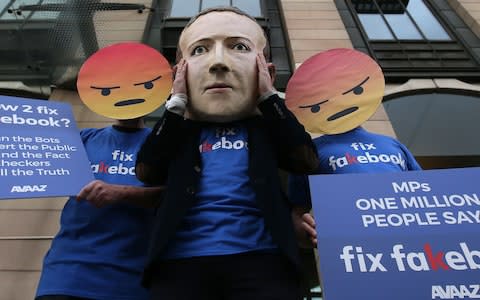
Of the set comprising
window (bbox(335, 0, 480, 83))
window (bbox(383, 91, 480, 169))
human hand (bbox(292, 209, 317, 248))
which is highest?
window (bbox(335, 0, 480, 83))

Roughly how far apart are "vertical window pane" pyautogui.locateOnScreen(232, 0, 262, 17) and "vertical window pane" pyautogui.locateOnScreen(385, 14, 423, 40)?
8.12 ft

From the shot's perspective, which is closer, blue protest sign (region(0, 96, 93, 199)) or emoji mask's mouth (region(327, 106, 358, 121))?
blue protest sign (region(0, 96, 93, 199))

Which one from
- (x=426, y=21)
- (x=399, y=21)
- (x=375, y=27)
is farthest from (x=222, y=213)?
(x=426, y=21)

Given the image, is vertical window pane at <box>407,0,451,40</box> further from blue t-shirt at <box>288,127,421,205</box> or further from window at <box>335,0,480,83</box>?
blue t-shirt at <box>288,127,421,205</box>

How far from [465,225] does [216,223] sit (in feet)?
3.62

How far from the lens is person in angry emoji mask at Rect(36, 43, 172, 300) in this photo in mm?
2270

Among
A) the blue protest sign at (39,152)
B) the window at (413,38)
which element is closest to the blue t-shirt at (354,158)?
the blue protest sign at (39,152)

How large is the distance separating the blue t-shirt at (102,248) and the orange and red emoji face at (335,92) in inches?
48.9

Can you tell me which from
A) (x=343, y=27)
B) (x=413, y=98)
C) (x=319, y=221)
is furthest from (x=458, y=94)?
(x=319, y=221)

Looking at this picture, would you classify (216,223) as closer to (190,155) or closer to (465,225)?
(190,155)

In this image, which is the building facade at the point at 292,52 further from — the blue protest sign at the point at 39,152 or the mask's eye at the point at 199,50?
the mask's eye at the point at 199,50

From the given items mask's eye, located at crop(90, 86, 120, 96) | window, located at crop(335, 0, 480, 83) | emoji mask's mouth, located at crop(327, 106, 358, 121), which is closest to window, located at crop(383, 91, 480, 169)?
window, located at crop(335, 0, 480, 83)

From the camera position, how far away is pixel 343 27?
7492 millimetres

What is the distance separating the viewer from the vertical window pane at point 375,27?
24.7ft
